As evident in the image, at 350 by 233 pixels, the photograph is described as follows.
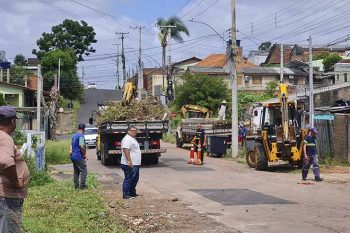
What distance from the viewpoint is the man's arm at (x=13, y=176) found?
18.0 feet

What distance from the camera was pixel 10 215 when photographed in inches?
229

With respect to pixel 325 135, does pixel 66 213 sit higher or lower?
lower

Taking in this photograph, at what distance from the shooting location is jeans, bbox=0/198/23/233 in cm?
575

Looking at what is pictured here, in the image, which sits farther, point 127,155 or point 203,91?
point 203,91

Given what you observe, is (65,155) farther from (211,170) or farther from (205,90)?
(205,90)

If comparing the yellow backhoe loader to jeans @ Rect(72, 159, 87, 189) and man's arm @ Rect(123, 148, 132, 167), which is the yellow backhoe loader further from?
man's arm @ Rect(123, 148, 132, 167)

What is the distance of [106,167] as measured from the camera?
2459 cm

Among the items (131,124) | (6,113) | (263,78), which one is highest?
(263,78)

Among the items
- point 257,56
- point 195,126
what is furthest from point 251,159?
point 257,56

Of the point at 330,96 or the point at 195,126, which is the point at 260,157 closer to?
the point at 195,126

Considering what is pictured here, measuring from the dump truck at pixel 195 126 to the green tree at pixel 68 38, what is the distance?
146ft

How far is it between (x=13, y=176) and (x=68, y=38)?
3106 inches

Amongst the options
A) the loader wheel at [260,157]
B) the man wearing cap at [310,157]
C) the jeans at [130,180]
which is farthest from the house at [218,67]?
the jeans at [130,180]

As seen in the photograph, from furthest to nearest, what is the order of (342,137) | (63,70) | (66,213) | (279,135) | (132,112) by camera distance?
(63,70) → (132,112) → (342,137) → (279,135) → (66,213)
